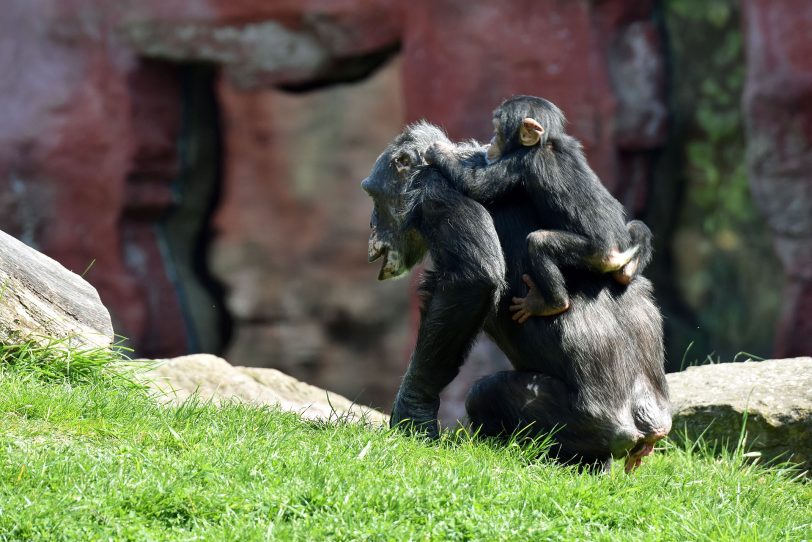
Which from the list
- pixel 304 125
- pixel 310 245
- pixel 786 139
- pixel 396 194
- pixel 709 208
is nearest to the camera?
pixel 396 194

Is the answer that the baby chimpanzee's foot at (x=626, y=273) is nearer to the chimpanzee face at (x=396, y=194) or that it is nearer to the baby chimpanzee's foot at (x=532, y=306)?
the baby chimpanzee's foot at (x=532, y=306)

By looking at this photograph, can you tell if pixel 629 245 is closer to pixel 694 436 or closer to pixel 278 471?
pixel 694 436

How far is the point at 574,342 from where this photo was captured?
14.9 feet

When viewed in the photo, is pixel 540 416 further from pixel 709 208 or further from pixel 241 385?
pixel 709 208

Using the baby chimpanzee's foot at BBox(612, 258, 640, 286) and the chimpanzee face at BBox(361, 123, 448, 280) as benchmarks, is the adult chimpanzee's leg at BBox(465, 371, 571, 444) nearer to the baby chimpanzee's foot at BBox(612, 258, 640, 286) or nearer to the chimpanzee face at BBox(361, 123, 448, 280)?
the baby chimpanzee's foot at BBox(612, 258, 640, 286)

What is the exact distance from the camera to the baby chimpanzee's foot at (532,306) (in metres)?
4.52

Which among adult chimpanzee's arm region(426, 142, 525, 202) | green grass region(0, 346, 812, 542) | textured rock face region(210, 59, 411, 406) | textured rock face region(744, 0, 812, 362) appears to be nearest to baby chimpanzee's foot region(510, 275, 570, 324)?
adult chimpanzee's arm region(426, 142, 525, 202)

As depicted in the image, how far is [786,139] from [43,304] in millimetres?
6150

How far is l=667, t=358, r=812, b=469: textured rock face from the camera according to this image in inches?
209

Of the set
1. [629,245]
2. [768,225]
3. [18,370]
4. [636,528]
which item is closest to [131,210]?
[768,225]

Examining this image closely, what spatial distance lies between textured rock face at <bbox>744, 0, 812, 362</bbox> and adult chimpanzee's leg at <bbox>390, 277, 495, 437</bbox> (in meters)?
4.99

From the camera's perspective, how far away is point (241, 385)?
601 centimetres

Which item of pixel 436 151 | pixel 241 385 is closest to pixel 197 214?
pixel 241 385

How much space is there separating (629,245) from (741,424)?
134 centimetres
